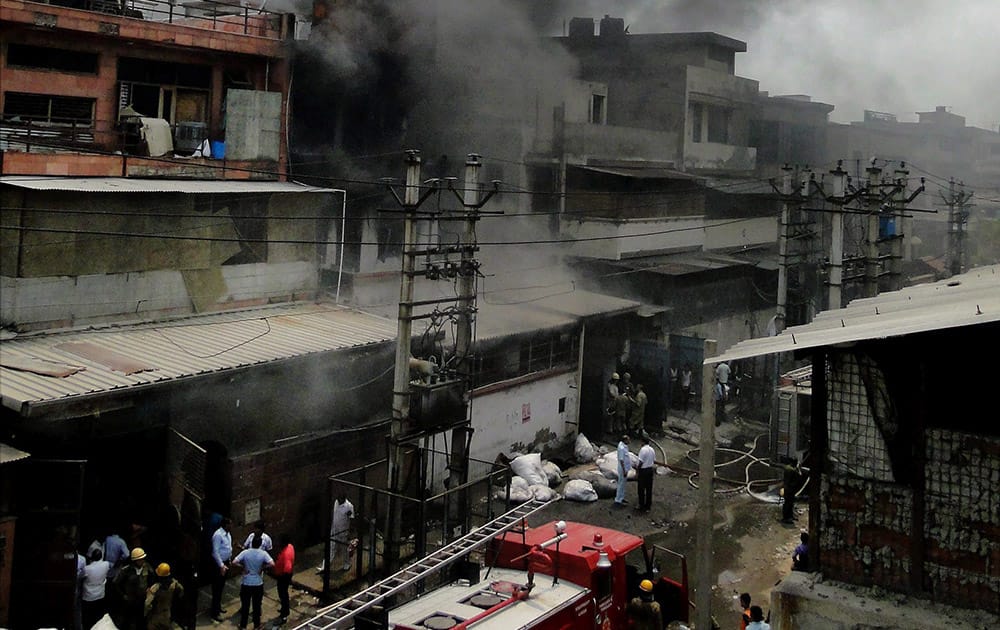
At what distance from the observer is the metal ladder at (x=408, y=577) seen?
6730 millimetres

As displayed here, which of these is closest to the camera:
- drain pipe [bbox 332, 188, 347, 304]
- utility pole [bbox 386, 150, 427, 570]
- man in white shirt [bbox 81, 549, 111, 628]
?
man in white shirt [bbox 81, 549, 111, 628]

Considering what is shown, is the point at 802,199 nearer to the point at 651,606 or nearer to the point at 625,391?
the point at 625,391

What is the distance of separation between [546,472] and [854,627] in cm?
1119

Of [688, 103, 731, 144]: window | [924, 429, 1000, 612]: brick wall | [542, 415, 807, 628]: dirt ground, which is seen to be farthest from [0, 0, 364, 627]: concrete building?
[688, 103, 731, 144]: window

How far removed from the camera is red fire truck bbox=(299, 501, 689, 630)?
7535 millimetres

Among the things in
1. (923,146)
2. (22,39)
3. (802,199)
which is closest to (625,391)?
(802,199)

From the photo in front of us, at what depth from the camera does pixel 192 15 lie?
59.6 feet

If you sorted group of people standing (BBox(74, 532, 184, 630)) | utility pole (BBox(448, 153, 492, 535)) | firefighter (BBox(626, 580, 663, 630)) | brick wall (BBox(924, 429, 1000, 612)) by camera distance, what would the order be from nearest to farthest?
brick wall (BBox(924, 429, 1000, 612)) → firefighter (BBox(626, 580, 663, 630)) → group of people standing (BBox(74, 532, 184, 630)) → utility pole (BBox(448, 153, 492, 535))

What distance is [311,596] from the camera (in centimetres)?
1208

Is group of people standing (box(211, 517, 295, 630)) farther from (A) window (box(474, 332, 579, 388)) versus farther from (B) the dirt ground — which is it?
(A) window (box(474, 332, 579, 388))

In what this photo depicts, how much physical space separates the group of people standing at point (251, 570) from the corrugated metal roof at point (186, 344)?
7.59 ft

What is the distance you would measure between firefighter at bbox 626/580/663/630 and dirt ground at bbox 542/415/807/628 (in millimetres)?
Result: 2670

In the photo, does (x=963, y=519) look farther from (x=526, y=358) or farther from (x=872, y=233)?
(x=872, y=233)

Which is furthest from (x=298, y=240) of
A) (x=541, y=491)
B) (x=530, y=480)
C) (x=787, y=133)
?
(x=787, y=133)
